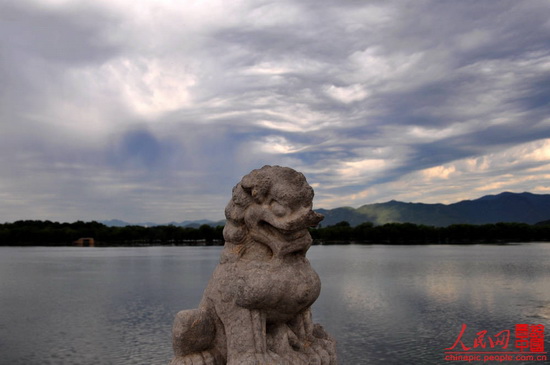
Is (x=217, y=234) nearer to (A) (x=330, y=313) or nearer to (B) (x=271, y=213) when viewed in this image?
(A) (x=330, y=313)

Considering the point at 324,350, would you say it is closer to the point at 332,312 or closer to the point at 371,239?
the point at 332,312

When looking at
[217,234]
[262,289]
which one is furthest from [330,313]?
[217,234]

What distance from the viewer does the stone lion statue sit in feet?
15.2

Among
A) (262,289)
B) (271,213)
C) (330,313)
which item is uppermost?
(271,213)

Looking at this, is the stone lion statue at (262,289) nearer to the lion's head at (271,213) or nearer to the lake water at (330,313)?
the lion's head at (271,213)

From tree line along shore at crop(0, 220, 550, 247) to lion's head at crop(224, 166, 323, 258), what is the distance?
243 feet

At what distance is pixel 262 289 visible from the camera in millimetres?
4574

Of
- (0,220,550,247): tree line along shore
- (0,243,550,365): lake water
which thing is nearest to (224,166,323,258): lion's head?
(0,243,550,365): lake water

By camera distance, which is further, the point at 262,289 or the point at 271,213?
the point at 271,213

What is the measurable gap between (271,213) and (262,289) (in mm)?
703

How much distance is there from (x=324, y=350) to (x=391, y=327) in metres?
8.63

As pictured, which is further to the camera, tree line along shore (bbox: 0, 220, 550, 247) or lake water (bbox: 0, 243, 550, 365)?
tree line along shore (bbox: 0, 220, 550, 247)

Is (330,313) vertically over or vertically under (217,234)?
under

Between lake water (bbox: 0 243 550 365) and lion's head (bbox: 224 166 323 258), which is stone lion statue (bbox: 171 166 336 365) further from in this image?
lake water (bbox: 0 243 550 365)
